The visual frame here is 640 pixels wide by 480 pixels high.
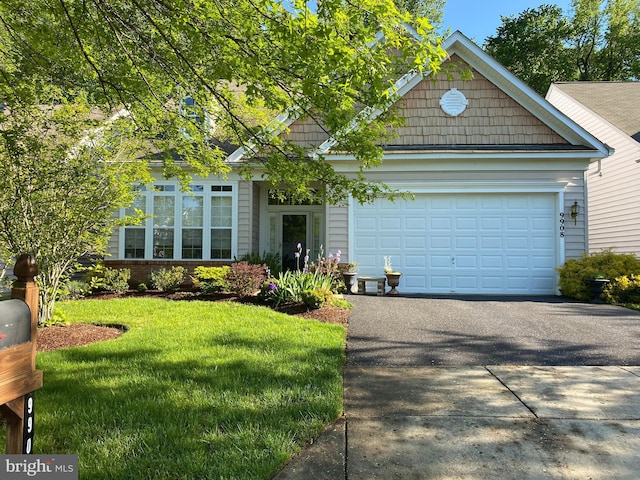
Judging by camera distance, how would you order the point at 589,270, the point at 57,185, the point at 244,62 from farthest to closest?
the point at 589,270 < the point at 57,185 < the point at 244,62

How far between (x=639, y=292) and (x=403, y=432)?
8.94 metres

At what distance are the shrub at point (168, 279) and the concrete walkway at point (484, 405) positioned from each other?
5.75 m

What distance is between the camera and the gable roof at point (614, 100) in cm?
1349

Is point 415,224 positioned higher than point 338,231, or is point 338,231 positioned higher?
point 415,224

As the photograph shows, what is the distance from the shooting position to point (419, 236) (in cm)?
1070

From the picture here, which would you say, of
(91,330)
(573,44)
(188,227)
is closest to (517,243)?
(188,227)

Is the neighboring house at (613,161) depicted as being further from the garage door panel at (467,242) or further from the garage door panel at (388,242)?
the garage door panel at (388,242)

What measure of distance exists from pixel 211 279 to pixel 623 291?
9.52 m

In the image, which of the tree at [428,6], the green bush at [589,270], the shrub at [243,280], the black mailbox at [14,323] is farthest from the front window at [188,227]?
the tree at [428,6]

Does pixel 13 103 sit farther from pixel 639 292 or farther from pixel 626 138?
pixel 626 138

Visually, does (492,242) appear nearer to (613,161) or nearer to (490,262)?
(490,262)

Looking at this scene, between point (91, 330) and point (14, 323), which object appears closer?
point (14, 323)

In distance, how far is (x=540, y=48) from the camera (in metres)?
25.2

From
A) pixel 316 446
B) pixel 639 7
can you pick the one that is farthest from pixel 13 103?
pixel 639 7
